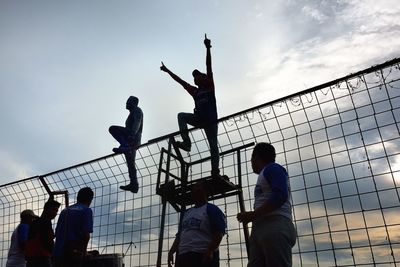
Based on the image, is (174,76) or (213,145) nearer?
(213,145)

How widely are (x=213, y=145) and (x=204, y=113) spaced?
700 millimetres

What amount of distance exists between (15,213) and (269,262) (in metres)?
4.99

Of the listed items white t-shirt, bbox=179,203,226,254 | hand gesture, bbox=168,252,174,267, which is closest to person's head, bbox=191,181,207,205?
white t-shirt, bbox=179,203,226,254

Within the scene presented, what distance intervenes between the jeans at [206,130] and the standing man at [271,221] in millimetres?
1488

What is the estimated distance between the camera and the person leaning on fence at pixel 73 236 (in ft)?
12.3

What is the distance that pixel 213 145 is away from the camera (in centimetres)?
450

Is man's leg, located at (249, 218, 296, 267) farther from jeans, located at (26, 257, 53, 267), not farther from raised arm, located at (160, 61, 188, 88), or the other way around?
raised arm, located at (160, 61, 188, 88)

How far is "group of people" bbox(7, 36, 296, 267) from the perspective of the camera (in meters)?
2.65

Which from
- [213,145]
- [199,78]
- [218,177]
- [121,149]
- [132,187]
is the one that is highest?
[199,78]

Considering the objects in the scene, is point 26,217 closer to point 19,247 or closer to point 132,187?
point 19,247

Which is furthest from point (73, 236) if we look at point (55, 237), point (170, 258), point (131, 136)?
point (131, 136)

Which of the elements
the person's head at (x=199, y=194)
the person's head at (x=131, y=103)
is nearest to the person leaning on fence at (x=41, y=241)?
the person's head at (x=199, y=194)

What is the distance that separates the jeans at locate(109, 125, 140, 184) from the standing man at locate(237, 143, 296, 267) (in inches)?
106

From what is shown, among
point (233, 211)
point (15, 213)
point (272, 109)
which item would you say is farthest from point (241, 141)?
point (15, 213)
